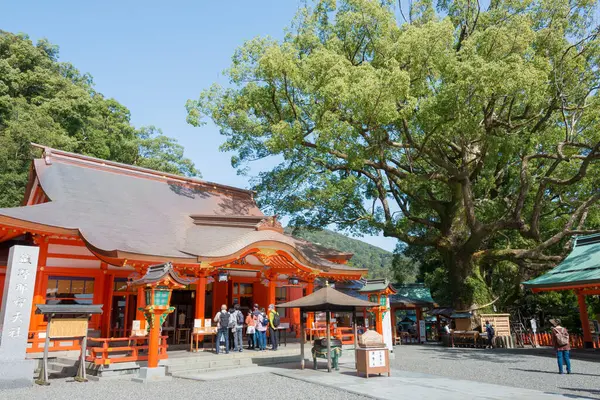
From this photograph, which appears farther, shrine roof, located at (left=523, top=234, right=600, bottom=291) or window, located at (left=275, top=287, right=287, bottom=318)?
window, located at (left=275, top=287, right=287, bottom=318)

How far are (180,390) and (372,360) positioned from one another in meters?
4.39

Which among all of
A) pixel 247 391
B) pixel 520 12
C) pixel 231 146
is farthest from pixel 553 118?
pixel 247 391

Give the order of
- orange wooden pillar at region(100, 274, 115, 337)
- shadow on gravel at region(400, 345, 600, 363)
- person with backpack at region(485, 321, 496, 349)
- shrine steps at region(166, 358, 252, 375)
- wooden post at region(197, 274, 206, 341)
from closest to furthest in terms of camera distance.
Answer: shrine steps at region(166, 358, 252, 375)
wooden post at region(197, 274, 206, 341)
orange wooden pillar at region(100, 274, 115, 337)
shadow on gravel at region(400, 345, 600, 363)
person with backpack at region(485, 321, 496, 349)

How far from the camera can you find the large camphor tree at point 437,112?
1535cm

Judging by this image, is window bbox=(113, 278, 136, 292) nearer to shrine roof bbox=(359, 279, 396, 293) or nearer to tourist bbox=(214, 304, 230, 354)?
tourist bbox=(214, 304, 230, 354)

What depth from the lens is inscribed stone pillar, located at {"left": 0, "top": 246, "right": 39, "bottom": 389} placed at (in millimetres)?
8867

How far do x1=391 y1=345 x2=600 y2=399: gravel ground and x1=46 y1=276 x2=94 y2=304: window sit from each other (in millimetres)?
9654

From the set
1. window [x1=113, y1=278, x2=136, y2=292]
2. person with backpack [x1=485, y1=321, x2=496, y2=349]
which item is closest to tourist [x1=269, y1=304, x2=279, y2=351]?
window [x1=113, y1=278, x2=136, y2=292]

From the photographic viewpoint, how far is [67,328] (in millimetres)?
9781

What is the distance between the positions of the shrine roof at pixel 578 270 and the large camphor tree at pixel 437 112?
932mm

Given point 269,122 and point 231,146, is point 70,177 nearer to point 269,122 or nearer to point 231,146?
point 231,146

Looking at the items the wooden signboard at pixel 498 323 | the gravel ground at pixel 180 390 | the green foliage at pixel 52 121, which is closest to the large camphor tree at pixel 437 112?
the wooden signboard at pixel 498 323

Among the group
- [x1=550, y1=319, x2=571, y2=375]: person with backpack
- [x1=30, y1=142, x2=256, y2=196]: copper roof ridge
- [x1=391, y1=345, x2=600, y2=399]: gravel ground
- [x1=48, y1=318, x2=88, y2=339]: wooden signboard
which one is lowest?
[x1=391, y1=345, x2=600, y2=399]: gravel ground

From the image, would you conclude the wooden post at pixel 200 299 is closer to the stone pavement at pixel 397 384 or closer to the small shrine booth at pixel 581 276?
the stone pavement at pixel 397 384
